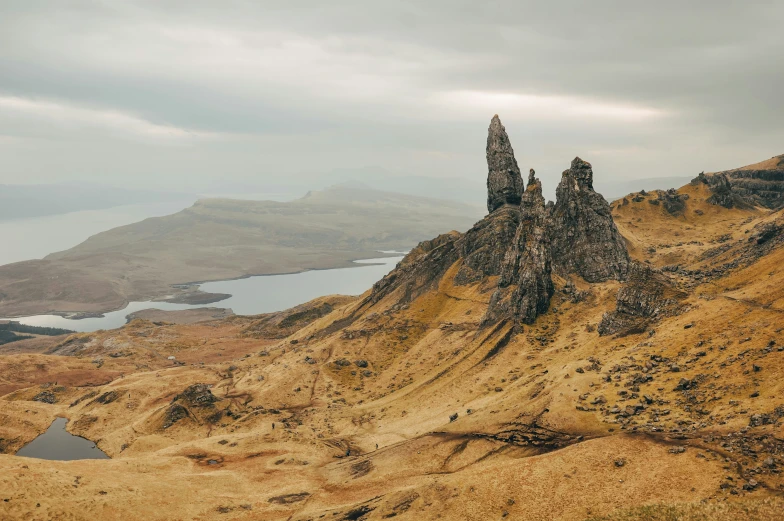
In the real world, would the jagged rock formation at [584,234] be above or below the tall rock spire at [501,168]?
below

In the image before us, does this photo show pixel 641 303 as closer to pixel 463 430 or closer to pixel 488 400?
pixel 488 400

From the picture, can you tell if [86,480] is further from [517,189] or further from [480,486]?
[517,189]

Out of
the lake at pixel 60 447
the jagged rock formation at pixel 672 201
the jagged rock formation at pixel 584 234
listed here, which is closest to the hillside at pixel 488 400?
the jagged rock formation at pixel 584 234

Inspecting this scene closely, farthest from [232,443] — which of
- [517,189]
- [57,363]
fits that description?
[517,189]

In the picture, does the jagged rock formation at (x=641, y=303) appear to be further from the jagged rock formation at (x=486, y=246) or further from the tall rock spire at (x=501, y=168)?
the tall rock spire at (x=501, y=168)

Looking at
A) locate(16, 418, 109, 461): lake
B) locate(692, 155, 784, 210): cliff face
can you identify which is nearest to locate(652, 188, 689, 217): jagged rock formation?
locate(692, 155, 784, 210): cliff face
